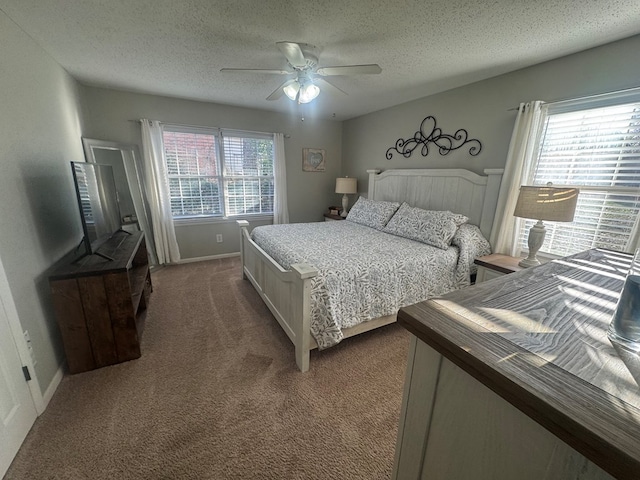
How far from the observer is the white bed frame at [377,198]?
1.77m

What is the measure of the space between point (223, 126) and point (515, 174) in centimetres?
367

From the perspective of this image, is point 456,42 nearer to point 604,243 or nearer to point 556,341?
point 604,243

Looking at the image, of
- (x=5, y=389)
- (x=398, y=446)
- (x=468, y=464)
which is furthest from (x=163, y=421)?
(x=468, y=464)

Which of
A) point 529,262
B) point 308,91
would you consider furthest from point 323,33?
point 529,262

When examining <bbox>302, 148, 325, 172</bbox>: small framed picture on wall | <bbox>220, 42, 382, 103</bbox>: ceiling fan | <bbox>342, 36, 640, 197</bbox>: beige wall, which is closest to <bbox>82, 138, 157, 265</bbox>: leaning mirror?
<bbox>220, 42, 382, 103</bbox>: ceiling fan

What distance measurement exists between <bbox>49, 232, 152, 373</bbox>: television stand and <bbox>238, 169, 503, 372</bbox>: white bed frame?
105 centimetres

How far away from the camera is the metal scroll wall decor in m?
2.82

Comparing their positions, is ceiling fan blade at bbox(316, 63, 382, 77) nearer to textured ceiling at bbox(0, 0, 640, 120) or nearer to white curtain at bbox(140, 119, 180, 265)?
textured ceiling at bbox(0, 0, 640, 120)

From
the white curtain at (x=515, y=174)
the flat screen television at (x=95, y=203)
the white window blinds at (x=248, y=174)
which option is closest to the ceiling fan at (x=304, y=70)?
the flat screen television at (x=95, y=203)

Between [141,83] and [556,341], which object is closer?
[556,341]

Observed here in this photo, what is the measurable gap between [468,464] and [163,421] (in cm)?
159

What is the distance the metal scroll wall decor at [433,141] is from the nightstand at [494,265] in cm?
115

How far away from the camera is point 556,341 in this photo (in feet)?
1.97

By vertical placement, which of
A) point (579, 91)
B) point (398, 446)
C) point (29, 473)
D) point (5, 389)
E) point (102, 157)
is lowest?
point (29, 473)
